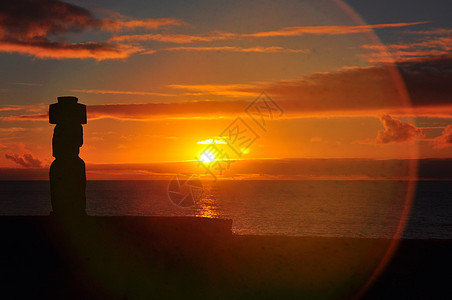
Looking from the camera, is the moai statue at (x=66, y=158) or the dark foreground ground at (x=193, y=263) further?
the moai statue at (x=66, y=158)

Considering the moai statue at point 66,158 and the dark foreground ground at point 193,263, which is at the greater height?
the moai statue at point 66,158

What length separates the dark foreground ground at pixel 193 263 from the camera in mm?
11695

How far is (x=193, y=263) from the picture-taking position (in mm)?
13898

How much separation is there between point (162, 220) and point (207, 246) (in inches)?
63.2

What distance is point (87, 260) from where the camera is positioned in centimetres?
1383

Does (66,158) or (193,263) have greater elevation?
(66,158)

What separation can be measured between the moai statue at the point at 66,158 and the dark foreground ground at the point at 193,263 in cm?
91

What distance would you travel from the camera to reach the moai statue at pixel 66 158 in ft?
52.6

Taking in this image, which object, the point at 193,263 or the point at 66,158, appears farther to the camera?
the point at 66,158

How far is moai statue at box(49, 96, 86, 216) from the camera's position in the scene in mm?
16031

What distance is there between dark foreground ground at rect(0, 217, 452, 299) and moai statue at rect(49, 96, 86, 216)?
91 centimetres

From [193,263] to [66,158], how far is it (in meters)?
5.52

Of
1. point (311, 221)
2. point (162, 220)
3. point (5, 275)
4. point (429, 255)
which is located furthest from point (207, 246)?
point (311, 221)

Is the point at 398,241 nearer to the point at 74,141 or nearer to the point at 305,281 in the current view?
the point at 305,281
